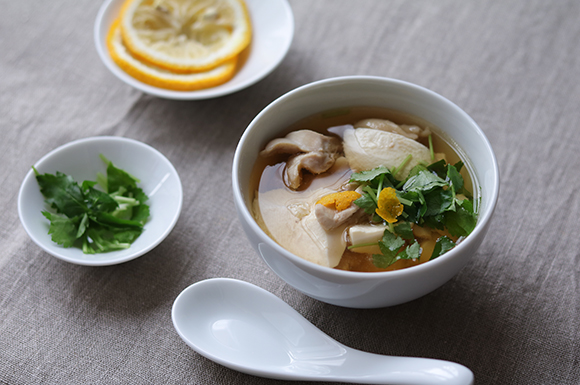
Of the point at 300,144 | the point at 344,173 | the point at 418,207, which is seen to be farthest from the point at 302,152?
the point at 418,207

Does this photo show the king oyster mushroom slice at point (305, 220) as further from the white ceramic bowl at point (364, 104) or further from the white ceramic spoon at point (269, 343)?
the white ceramic spoon at point (269, 343)

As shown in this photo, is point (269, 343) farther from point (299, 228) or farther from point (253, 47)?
point (253, 47)

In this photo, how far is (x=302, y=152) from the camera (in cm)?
132

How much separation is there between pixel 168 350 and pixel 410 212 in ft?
2.31

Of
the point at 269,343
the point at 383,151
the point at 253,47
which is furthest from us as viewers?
the point at 253,47

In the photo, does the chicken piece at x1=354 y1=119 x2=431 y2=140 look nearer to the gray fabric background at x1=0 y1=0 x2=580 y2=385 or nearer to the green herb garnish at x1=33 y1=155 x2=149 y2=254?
the gray fabric background at x1=0 y1=0 x2=580 y2=385

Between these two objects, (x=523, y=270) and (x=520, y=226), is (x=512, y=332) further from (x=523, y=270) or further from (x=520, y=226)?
(x=520, y=226)

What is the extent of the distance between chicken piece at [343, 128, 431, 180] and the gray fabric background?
347 mm

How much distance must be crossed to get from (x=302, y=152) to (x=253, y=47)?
710mm

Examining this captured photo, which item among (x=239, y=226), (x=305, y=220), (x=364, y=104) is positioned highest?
(x=364, y=104)

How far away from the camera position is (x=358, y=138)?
4.42 feet

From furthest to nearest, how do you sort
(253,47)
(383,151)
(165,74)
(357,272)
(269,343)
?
(253,47) < (165,74) < (383,151) < (269,343) < (357,272)

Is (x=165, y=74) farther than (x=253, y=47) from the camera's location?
No

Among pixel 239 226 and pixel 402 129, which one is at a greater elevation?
pixel 402 129
